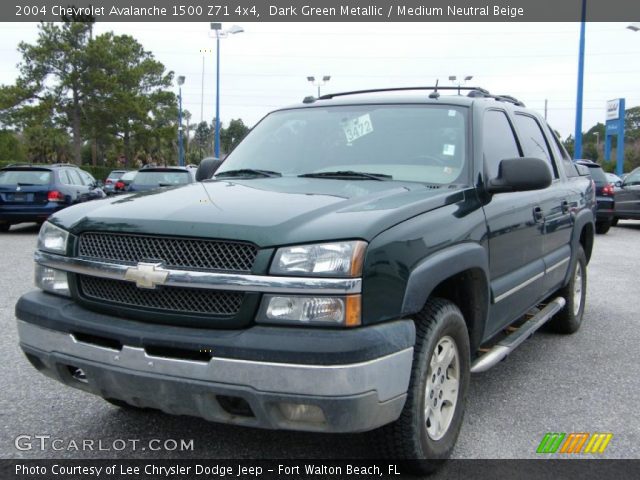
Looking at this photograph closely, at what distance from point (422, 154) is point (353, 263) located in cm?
143

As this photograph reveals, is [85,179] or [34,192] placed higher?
[85,179]

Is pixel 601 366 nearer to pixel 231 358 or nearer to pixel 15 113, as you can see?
pixel 231 358

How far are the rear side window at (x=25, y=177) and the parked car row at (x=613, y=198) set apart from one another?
37.6ft

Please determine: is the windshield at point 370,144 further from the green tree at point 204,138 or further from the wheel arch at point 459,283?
the green tree at point 204,138

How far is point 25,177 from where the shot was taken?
13.4 metres

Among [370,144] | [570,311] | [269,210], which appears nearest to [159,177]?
[570,311]

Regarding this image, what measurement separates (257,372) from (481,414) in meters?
1.88

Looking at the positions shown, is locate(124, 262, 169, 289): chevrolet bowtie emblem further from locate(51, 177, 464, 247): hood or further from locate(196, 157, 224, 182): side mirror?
locate(196, 157, 224, 182): side mirror

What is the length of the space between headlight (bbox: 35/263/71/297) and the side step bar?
81.7 inches

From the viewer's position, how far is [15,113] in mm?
41875

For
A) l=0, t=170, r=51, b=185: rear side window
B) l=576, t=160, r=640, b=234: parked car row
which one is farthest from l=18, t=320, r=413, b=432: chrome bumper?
l=576, t=160, r=640, b=234: parked car row

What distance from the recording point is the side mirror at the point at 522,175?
3424mm

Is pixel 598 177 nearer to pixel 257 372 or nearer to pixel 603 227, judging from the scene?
pixel 603 227
